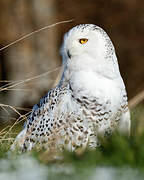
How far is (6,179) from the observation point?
292cm

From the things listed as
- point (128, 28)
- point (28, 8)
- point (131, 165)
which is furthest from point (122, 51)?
point (131, 165)

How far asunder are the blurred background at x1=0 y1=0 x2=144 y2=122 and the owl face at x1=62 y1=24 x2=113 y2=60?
7.69 m

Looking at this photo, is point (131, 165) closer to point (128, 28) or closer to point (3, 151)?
point (3, 151)

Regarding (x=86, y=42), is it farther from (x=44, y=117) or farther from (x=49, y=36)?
(x=49, y=36)

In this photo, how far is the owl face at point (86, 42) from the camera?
411cm

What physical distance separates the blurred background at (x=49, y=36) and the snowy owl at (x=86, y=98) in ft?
25.0

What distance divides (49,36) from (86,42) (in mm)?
9872

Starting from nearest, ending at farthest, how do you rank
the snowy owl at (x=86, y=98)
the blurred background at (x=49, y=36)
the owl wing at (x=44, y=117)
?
the snowy owl at (x=86, y=98)
the owl wing at (x=44, y=117)
the blurred background at (x=49, y=36)

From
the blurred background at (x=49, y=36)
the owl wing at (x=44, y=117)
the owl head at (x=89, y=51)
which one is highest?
the blurred background at (x=49, y=36)

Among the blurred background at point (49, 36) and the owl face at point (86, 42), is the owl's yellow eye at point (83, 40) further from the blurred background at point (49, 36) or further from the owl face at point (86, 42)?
the blurred background at point (49, 36)

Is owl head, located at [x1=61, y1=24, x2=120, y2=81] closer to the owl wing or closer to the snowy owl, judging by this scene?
the snowy owl

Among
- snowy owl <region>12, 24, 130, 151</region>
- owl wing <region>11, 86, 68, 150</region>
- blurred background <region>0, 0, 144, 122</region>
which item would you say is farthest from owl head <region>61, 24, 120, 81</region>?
blurred background <region>0, 0, 144, 122</region>

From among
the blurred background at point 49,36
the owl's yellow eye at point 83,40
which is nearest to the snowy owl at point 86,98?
the owl's yellow eye at point 83,40

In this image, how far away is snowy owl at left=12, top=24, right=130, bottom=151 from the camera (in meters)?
4.09
